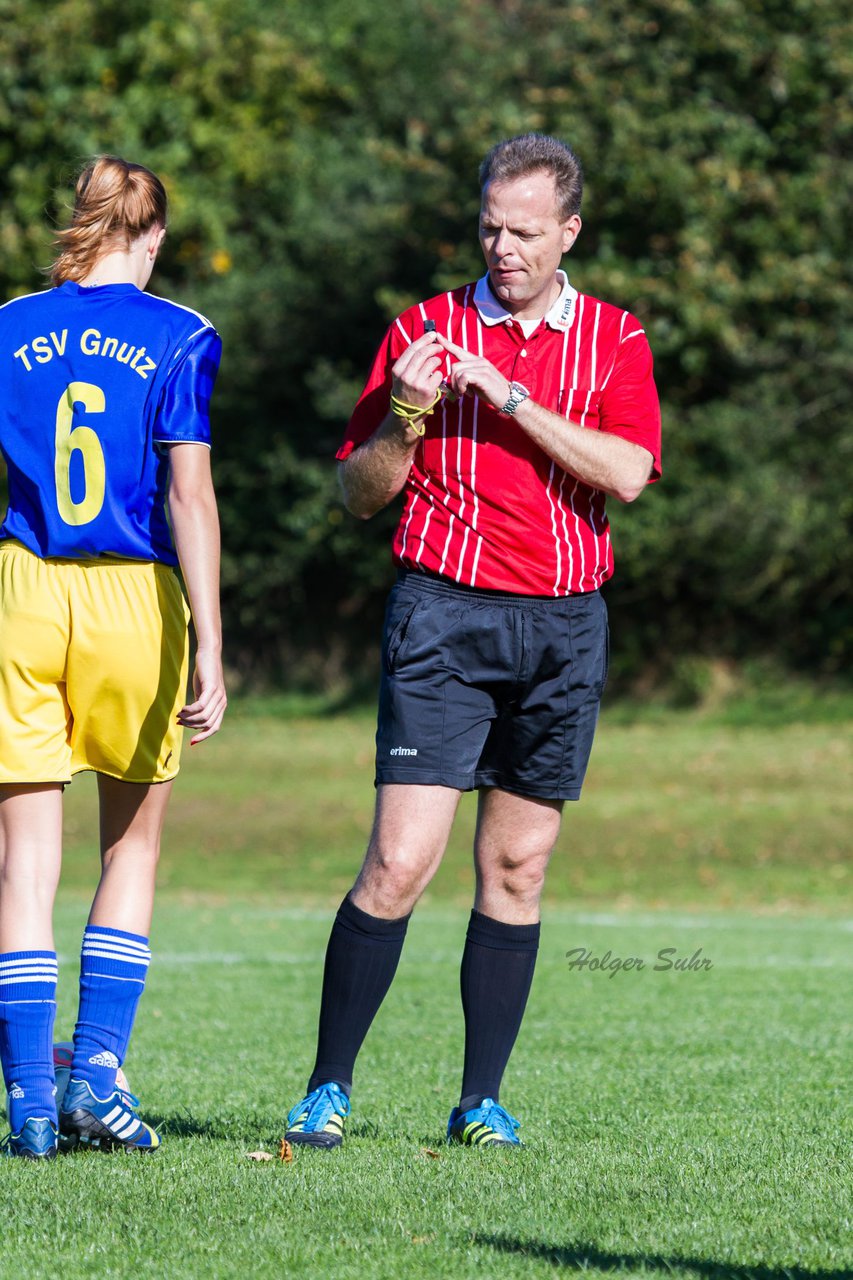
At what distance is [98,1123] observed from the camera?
3842mm

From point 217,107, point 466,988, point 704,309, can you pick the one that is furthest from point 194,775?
point 466,988

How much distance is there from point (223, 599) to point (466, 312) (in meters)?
22.5

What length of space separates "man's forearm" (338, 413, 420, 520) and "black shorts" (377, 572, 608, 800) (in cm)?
23

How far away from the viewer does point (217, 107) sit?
28.6 meters

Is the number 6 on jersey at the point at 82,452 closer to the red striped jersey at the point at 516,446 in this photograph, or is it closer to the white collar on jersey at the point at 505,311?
the red striped jersey at the point at 516,446

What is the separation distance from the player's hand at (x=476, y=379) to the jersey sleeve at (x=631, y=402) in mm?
381

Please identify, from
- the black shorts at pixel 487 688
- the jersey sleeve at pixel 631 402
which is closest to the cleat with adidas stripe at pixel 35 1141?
the black shorts at pixel 487 688

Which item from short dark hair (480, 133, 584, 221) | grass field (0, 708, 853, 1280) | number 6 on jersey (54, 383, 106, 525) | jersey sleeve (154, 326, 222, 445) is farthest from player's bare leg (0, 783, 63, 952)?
short dark hair (480, 133, 584, 221)

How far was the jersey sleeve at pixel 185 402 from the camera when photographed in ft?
12.8

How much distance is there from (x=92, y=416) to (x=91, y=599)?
440mm

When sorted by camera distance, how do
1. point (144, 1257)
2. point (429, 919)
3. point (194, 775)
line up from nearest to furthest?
point (144, 1257) < point (429, 919) < point (194, 775)

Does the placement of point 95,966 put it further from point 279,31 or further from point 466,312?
point 279,31

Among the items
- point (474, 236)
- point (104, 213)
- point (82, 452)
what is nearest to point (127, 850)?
point (82, 452)

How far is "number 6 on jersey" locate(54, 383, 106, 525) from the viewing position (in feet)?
12.7
